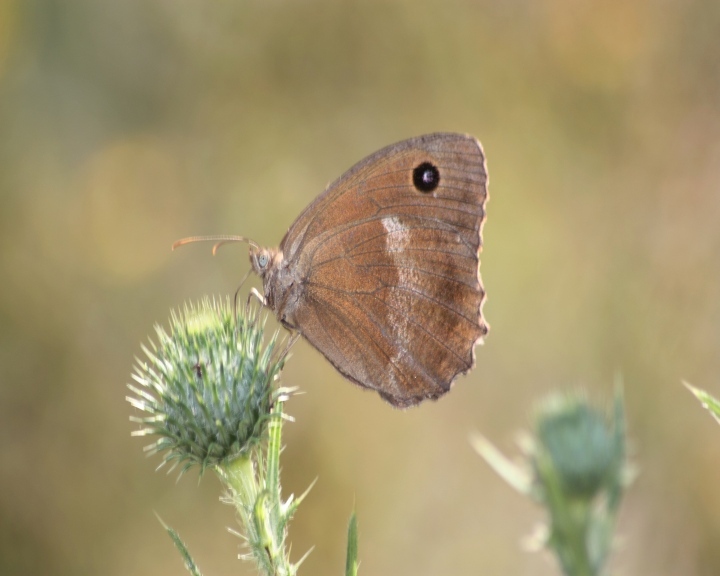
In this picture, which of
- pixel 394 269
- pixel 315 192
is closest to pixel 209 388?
pixel 394 269

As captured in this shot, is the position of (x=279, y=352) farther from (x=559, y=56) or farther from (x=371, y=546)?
(x=559, y=56)

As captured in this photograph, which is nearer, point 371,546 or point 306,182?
point 371,546

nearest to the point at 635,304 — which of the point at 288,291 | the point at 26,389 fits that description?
the point at 288,291

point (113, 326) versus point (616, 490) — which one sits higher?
point (113, 326)

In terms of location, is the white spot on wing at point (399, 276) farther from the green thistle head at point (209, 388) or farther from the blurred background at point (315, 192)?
the blurred background at point (315, 192)

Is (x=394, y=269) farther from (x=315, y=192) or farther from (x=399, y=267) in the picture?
(x=315, y=192)

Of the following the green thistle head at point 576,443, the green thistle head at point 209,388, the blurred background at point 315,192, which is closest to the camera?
the green thistle head at point 209,388

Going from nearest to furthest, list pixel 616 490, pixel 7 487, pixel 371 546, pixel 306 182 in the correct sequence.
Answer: pixel 616 490, pixel 7 487, pixel 371 546, pixel 306 182

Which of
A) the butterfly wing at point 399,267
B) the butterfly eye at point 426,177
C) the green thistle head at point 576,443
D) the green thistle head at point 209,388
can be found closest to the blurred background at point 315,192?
the green thistle head at point 576,443
